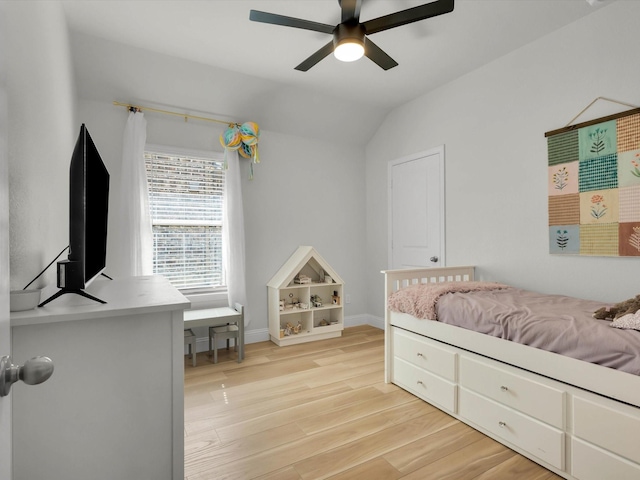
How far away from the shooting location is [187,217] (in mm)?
3471

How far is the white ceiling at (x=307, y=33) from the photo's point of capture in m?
2.31

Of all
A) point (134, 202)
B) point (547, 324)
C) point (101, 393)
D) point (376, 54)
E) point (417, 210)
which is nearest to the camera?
point (101, 393)

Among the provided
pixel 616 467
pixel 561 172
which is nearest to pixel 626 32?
pixel 561 172

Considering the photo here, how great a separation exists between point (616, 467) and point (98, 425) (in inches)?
76.2

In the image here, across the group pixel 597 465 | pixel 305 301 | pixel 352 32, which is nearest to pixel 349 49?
pixel 352 32

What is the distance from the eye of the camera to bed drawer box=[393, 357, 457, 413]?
2.19 metres

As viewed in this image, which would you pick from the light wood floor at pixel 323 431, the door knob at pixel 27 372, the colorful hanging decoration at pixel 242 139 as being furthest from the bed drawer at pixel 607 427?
the colorful hanging decoration at pixel 242 139

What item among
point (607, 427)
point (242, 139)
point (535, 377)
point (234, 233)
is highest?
point (242, 139)

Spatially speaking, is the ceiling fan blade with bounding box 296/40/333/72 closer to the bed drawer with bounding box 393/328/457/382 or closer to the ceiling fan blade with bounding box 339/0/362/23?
the ceiling fan blade with bounding box 339/0/362/23

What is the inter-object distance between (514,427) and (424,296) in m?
0.87

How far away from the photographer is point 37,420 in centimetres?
100

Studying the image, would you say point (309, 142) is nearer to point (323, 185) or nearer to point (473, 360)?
point (323, 185)

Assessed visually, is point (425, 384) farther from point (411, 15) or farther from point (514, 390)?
point (411, 15)

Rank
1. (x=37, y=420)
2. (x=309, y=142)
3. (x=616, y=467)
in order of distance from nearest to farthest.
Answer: (x=37, y=420) → (x=616, y=467) → (x=309, y=142)
